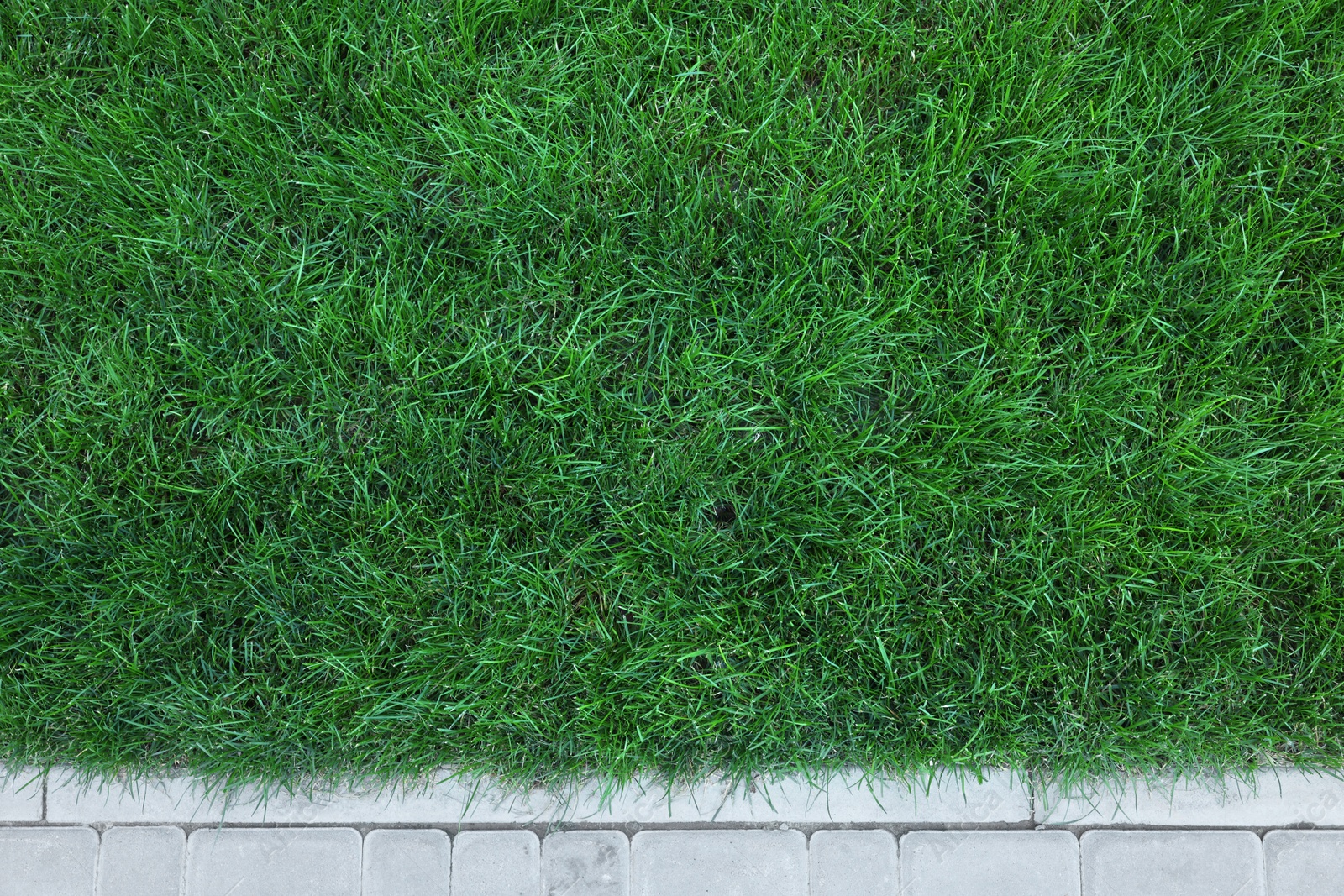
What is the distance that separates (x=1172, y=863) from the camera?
211 cm

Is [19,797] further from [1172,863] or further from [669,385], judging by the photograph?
[1172,863]

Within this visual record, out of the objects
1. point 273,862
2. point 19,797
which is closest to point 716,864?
point 273,862

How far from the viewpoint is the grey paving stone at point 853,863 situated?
2090 mm

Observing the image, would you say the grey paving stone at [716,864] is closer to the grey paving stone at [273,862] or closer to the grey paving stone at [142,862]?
the grey paving stone at [273,862]

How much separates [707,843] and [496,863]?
0.53 meters

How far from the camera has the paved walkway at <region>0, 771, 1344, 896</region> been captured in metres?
2.09

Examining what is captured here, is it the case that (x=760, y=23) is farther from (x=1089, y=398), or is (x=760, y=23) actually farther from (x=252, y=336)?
(x=252, y=336)

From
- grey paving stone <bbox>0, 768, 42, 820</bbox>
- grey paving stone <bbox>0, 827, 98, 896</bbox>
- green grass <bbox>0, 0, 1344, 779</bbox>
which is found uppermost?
green grass <bbox>0, 0, 1344, 779</bbox>

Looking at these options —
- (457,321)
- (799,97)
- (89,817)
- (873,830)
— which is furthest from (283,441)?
(873,830)

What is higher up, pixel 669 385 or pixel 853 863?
pixel 669 385

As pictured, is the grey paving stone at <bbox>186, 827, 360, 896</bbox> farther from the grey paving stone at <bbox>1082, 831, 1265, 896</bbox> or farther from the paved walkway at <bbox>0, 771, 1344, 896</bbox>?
the grey paving stone at <bbox>1082, 831, 1265, 896</bbox>

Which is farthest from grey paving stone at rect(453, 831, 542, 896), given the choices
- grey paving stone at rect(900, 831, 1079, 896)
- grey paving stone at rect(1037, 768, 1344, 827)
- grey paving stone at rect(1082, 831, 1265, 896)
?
grey paving stone at rect(1082, 831, 1265, 896)

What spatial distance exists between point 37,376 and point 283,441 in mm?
714

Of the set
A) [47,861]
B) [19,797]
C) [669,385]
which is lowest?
[47,861]
